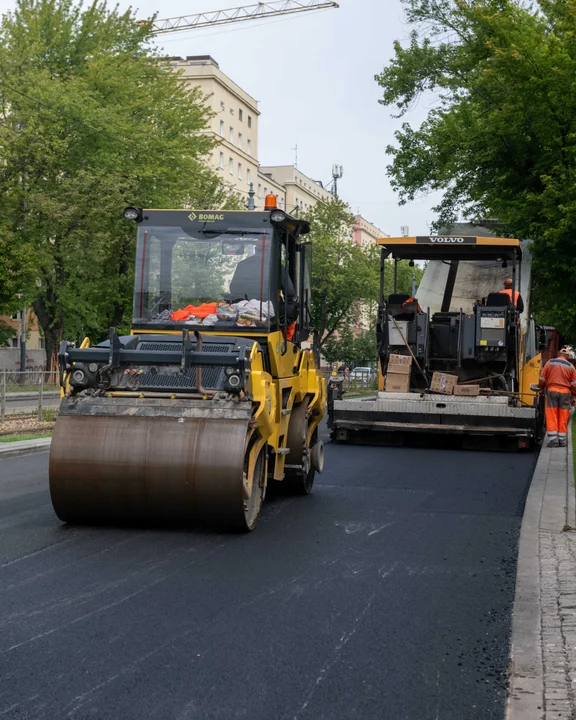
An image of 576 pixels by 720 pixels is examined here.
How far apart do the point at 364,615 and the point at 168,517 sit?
8.12ft

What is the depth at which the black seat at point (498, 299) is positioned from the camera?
52.0 ft

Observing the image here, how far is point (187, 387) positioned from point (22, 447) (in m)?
8.02

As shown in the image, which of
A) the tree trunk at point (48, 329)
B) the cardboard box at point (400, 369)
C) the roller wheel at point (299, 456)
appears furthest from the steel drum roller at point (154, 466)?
the tree trunk at point (48, 329)

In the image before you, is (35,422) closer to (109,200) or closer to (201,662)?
(109,200)

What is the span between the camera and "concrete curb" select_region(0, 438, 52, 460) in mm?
14516

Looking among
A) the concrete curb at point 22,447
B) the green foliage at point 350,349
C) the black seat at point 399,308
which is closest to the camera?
the concrete curb at point 22,447

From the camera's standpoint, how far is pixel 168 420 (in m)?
7.47

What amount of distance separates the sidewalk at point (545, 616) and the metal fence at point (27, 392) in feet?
41.9

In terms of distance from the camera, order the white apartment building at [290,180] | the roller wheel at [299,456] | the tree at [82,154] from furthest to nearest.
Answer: the white apartment building at [290,180], the tree at [82,154], the roller wheel at [299,456]

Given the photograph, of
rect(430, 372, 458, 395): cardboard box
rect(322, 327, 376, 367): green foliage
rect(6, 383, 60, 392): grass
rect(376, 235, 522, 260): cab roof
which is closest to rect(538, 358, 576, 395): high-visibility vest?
rect(430, 372, 458, 395): cardboard box

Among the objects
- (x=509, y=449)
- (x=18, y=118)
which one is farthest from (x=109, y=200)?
(x=509, y=449)

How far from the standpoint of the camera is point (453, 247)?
54.7 feet

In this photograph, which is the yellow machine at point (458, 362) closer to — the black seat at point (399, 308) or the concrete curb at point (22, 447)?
the black seat at point (399, 308)

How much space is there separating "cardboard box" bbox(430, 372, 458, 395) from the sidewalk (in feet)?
20.8
